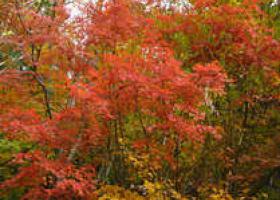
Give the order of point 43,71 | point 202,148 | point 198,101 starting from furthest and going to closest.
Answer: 1. point 202,148
2. point 43,71
3. point 198,101

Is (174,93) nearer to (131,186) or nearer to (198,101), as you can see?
(198,101)

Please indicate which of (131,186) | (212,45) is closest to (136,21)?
(212,45)

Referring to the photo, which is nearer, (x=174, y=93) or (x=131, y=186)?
(x=174, y=93)

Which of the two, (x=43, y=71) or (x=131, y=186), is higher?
(x=43, y=71)

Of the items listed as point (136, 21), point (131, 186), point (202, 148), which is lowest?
point (131, 186)

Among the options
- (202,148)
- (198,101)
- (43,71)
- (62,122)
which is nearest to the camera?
(62,122)

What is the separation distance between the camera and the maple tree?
20.0 ft

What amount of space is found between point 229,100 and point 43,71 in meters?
3.55

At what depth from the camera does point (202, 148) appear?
25.2 ft

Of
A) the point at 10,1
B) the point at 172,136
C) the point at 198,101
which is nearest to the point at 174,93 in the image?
the point at 198,101

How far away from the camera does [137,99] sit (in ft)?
21.6

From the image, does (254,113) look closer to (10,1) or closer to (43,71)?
(43,71)

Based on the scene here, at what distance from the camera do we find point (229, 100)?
807cm

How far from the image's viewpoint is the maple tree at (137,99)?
610 cm
